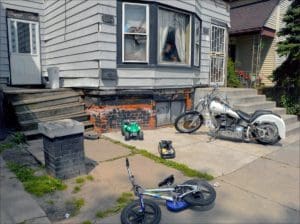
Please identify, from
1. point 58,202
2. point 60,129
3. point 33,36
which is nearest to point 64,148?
point 60,129

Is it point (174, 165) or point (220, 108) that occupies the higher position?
point (220, 108)

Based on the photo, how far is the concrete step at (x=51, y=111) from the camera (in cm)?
624

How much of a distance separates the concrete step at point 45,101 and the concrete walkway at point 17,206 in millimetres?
2907

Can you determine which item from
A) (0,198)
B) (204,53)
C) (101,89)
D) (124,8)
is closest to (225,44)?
(204,53)

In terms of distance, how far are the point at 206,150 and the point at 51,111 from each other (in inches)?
146

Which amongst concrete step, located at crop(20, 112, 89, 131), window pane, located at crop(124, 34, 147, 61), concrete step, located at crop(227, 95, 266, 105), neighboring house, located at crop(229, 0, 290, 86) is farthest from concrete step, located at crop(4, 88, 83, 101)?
neighboring house, located at crop(229, 0, 290, 86)

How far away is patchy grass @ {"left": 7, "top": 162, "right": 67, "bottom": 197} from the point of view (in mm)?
3595

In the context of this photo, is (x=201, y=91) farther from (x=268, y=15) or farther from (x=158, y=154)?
(x=268, y=15)

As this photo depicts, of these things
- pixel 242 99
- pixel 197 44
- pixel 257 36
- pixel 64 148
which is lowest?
pixel 64 148

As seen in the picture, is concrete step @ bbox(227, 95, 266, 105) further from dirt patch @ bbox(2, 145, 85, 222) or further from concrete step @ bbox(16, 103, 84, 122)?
dirt patch @ bbox(2, 145, 85, 222)

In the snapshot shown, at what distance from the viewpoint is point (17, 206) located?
3158 millimetres

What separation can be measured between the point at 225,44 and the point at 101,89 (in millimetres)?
5947

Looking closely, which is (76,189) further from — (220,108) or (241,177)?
(220,108)

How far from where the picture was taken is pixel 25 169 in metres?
4.28
